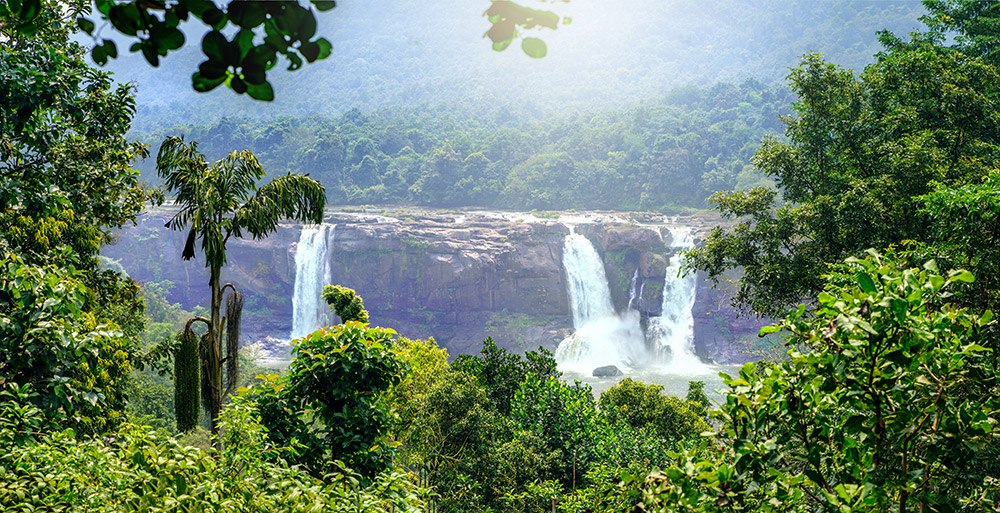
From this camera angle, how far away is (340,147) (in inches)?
2163

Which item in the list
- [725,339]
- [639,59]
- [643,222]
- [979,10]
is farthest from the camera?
[639,59]

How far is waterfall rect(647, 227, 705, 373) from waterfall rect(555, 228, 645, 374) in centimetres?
132

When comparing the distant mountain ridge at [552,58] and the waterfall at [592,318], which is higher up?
the distant mountain ridge at [552,58]

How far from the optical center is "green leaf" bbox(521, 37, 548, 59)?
1.35 m

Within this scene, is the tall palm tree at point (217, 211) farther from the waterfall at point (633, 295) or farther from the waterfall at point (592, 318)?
the waterfall at point (633, 295)

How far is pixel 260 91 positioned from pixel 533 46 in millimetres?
594

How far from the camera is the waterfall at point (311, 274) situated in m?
37.9

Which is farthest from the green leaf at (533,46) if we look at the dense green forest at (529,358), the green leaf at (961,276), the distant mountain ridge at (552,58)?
the distant mountain ridge at (552,58)

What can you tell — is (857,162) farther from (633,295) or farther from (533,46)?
(633,295)

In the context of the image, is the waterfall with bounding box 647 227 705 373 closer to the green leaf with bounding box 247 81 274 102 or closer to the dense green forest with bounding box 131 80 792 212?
the dense green forest with bounding box 131 80 792 212

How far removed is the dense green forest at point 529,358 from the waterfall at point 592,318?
21.1 meters

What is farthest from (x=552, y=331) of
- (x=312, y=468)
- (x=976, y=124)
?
(x=312, y=468)

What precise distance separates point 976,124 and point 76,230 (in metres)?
12.1

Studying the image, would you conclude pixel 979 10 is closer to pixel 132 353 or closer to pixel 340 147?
pixel 132 353
